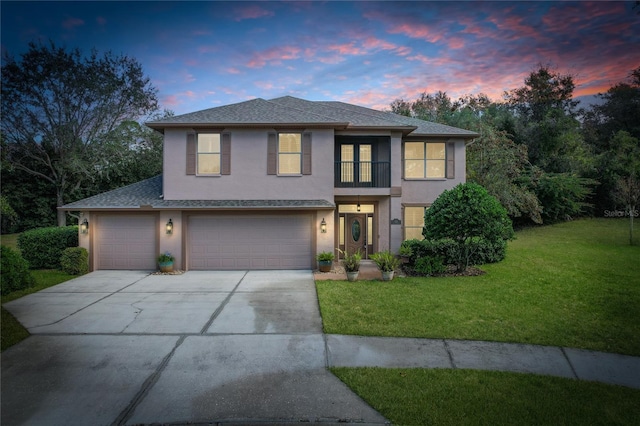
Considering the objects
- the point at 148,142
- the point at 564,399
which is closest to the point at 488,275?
the point at 564,399

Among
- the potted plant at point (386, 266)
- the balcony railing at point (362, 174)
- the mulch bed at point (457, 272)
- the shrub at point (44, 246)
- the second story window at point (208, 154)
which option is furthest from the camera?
the balcony railing at point (362, 174)

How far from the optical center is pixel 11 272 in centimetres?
541

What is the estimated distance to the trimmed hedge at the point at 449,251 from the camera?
486 inches

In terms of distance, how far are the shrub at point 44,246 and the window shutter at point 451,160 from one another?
1607 cm

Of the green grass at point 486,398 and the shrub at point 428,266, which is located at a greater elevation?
the shrub at point 428,266

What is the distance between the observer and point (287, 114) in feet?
43.1

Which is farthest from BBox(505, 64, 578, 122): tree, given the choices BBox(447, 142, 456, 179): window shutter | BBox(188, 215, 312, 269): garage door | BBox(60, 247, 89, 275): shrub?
BBox(60, 247, 89, 275): shrub

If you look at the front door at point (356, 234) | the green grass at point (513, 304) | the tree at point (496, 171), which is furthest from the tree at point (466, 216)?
the tree at point (496, 171)

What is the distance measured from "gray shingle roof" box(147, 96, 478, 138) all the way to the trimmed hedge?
4690 mm

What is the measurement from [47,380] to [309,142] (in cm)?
1025

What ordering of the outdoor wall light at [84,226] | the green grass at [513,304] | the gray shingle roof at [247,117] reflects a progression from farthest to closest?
the gray shingle roof at [247,117] → the outdoor wall light at [84,226] → the green grass at [513,304]

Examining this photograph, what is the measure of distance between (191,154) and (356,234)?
301 inches

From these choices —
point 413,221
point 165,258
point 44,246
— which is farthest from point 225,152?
point 413,221

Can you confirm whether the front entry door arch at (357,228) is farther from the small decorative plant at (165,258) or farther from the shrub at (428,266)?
the small decorative plant at (165,258)
